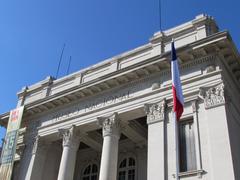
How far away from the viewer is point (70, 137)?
24.1 metres

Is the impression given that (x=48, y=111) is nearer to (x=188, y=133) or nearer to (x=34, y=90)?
(x=34, y=90)

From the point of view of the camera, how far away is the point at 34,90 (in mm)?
29859

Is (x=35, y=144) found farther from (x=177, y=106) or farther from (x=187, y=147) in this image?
(x=177, y=106)

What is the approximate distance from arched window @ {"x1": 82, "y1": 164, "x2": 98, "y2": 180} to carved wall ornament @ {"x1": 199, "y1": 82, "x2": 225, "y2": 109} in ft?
37.8

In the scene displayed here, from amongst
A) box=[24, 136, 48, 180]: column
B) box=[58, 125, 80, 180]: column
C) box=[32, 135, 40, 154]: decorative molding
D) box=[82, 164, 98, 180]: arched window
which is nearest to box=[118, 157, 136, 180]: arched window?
box=[82, 164, 98, 180]: arched window

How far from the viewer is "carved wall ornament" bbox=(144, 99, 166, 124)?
20.7 m

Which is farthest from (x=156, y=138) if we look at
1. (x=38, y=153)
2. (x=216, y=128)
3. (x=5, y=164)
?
(x=5, y=164)

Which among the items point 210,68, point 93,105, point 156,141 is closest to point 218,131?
point 156,141

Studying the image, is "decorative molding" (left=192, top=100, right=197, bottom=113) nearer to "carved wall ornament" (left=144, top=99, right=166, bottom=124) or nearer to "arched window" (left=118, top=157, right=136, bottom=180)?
"carved wall ornament" (left=144, top=99, right=166, bottom=124)

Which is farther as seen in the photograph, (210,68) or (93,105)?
(93,105)

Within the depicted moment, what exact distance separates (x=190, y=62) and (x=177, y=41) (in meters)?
2.43

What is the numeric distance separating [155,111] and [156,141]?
1.92 metres

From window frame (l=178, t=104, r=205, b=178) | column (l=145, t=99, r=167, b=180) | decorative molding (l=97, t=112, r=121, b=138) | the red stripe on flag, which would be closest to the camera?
the red stripe on flag

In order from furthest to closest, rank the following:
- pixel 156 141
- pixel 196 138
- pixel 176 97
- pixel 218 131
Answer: pixel 156 141, pixel 196 138, pixel 218 131, pixel 176 97
